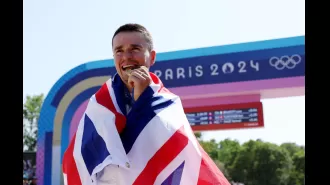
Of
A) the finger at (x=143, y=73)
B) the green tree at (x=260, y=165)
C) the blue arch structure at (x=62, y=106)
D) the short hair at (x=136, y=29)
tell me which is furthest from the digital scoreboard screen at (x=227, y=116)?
the green tree at (x=260, y=165)

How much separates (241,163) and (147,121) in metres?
37.7

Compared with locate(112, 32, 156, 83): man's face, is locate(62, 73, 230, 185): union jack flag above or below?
below

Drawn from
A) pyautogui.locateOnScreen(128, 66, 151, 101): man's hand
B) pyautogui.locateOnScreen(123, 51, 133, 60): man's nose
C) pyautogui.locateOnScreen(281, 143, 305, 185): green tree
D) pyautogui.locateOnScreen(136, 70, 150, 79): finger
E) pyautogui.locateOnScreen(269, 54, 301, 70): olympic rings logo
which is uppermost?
pyautogui.locateOnScreen(269, 54, 301, 70): olympic rings logo

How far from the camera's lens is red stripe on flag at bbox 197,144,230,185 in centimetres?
165

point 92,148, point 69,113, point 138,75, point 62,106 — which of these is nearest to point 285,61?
point 69,113

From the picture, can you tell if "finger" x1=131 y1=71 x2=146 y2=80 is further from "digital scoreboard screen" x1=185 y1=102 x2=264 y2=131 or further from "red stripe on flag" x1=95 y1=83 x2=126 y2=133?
"digital scoreboard screen" x1=185 y1=102 x2=264 y2=131

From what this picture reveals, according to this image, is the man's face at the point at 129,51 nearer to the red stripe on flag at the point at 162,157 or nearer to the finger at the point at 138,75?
the finger at the point at 138,75

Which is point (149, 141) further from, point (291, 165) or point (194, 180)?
point (291, 165)

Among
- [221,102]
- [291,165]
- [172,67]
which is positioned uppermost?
[172,67]

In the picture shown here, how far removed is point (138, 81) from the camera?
164cm

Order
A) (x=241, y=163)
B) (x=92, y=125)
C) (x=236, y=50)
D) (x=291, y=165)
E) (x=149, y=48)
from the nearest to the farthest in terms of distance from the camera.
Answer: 1. (x=92, y=125)
2. (x=149, y=48)
3. (x=236, y=50)
4. (x=241, y=163)
5. (x=291, y=165)

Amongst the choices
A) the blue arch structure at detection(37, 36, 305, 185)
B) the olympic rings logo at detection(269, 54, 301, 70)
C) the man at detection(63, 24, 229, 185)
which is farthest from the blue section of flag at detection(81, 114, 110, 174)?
the blue arch structure at detection(37, 36, 305, 185)

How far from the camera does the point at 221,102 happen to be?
952cm
